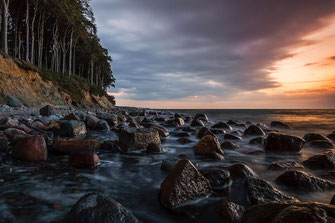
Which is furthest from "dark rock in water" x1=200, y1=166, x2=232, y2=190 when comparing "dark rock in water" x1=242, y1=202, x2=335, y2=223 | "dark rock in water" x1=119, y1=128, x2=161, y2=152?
"dark rock in water" x1=119, y1=128, x2=161, y2=152

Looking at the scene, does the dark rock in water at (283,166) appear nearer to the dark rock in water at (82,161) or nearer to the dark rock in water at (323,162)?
the dark rock in water at (323,162)

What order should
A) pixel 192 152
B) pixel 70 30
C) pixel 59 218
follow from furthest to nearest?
pixel 70 30
pixel 192 152
pixel 59 218

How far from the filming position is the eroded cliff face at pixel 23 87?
42.2ft

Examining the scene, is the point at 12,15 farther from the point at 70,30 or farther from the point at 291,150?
the point at 291,150

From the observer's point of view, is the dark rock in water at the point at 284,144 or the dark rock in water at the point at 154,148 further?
the dark rock in water at the point at 284,144

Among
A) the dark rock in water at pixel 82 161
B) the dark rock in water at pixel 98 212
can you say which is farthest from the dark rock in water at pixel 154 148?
the dark rock in water at pixel 98 212

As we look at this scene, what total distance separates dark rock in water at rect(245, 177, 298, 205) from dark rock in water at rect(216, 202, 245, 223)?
0.33 m

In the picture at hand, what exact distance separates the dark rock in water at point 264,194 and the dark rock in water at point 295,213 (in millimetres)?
737

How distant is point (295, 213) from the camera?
141cm

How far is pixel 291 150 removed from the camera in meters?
5.33

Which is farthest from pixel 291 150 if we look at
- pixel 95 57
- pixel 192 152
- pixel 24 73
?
pixel 95 57

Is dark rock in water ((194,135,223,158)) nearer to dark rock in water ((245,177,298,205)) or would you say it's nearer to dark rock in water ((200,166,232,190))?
dark rock in water ((200,166,232,190))

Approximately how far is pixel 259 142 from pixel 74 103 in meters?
20.6

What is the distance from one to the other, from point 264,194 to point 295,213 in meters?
1.07
